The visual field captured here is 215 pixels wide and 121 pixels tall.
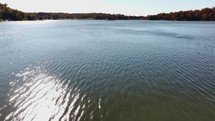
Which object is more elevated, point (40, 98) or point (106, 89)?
point (106, 89)

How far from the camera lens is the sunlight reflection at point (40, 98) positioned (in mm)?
15688

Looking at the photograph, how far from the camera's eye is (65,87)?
71.5 feet

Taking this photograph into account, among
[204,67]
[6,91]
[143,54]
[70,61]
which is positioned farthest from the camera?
[143,54]

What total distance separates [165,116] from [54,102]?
10.7m

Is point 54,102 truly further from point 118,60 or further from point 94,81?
point 118,60

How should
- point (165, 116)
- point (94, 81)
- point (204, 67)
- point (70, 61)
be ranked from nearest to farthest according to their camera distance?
point (165, 116), point (94, 81), point (204, 67), point (70, 61)

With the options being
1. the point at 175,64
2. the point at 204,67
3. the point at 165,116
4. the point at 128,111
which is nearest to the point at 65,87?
the point at 128,111

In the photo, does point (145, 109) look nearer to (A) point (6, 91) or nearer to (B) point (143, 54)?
(A) point (6, 91)

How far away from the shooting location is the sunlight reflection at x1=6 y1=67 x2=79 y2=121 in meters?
15.7

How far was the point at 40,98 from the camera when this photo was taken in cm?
1897

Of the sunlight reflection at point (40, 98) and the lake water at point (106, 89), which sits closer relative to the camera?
the sunlight reflection at point (40, 98)

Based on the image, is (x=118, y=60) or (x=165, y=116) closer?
(x=165, y=116)

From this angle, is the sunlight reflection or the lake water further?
the lake water

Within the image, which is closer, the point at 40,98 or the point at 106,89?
the point at 40,98
